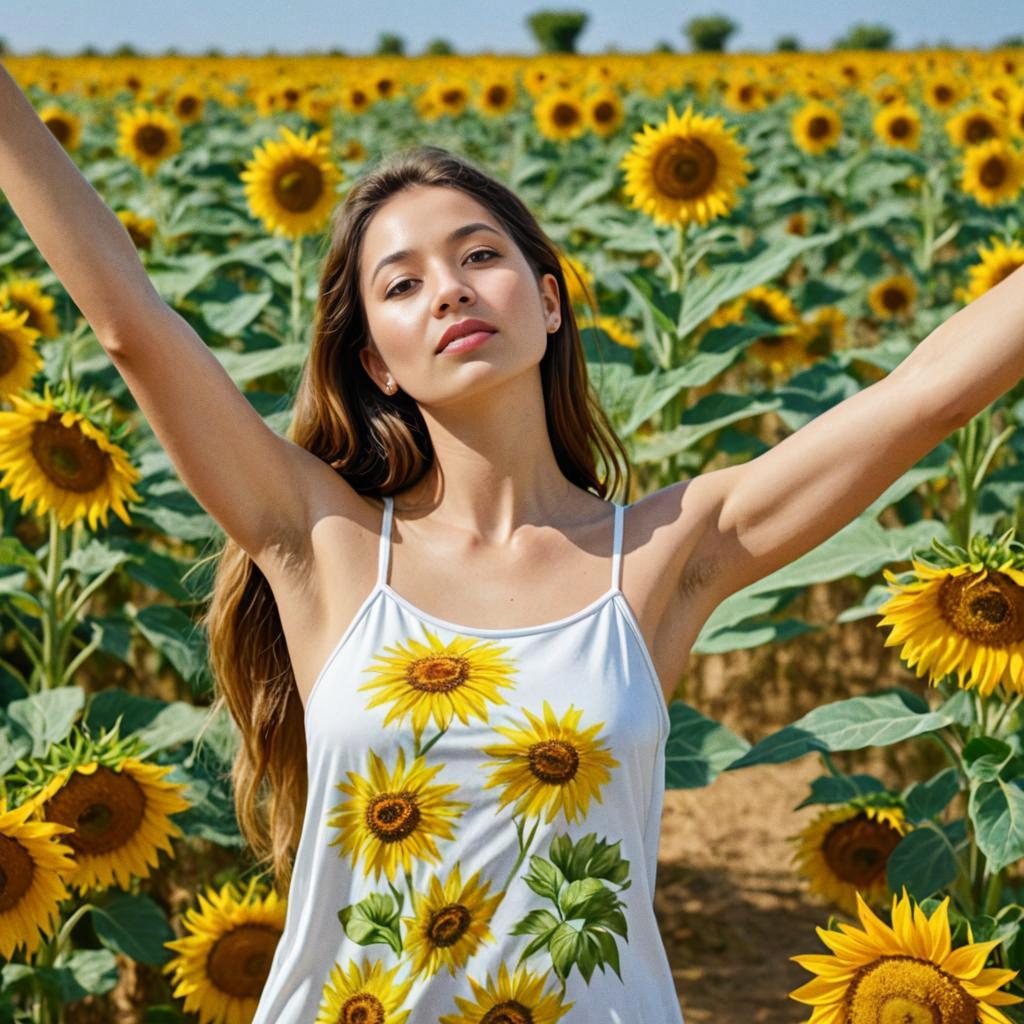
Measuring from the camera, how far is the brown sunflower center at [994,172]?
536 centimetres

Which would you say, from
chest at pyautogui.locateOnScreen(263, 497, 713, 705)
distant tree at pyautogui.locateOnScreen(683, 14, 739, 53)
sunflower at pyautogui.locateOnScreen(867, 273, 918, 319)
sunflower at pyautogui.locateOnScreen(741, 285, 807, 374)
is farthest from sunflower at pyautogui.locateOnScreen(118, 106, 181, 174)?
distant tree at pyautogui.locateOnScreen(683, 14, 739, 53)

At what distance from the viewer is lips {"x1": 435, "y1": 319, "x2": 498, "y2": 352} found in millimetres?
1788

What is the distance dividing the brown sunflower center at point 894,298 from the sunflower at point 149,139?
2854 millimetres

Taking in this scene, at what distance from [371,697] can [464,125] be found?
9453 mm

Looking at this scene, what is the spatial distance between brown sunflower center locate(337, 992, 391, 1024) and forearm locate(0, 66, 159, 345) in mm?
809

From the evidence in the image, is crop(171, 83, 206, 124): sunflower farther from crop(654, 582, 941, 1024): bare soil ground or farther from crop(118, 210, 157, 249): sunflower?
crop(654, 582, 941, 1024): bare soil ground

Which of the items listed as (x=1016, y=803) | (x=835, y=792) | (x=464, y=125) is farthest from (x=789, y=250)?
(x=464, y=125)

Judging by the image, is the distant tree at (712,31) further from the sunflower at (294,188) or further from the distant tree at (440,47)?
the sunflower at (294,188)

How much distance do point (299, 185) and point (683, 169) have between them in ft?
3.81

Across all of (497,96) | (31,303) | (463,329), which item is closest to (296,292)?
(31,303)

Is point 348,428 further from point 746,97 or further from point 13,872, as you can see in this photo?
point 746,97

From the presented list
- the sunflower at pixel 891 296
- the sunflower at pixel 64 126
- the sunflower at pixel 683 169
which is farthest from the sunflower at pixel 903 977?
the sunflower at pixel 64 126

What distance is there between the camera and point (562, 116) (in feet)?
22.8

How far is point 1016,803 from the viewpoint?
211 cm
